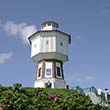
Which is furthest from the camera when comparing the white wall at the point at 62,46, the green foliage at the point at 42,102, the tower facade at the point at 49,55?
the white wall at the point at 62,46

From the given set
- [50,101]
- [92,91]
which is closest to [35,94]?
[50,101]

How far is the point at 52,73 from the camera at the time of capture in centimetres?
4859

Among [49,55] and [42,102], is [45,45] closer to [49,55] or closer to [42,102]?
[49,55]

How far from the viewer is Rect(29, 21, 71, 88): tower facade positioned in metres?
47.9

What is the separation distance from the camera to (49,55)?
4825cm

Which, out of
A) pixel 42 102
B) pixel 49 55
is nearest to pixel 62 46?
pixel 49 55

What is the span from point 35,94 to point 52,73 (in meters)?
28.4

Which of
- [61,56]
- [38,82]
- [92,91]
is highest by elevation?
[61,56]

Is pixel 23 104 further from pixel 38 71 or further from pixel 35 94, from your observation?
pixel 38 71

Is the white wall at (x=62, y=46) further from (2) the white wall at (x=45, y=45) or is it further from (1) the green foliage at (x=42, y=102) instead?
(1) the green foliage at (x=42, y=102)

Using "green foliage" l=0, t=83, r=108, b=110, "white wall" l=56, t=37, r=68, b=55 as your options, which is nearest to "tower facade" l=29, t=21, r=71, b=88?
"white wall" l=56, t=37, r=68, b=55

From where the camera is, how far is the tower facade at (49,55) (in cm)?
4794

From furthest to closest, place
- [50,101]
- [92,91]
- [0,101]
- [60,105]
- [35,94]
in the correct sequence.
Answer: [92,91]
[35,94]
[50,101]
[60,105]
[0,101]

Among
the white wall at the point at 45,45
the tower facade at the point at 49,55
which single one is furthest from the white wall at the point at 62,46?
the white wall at the point at 45,45
